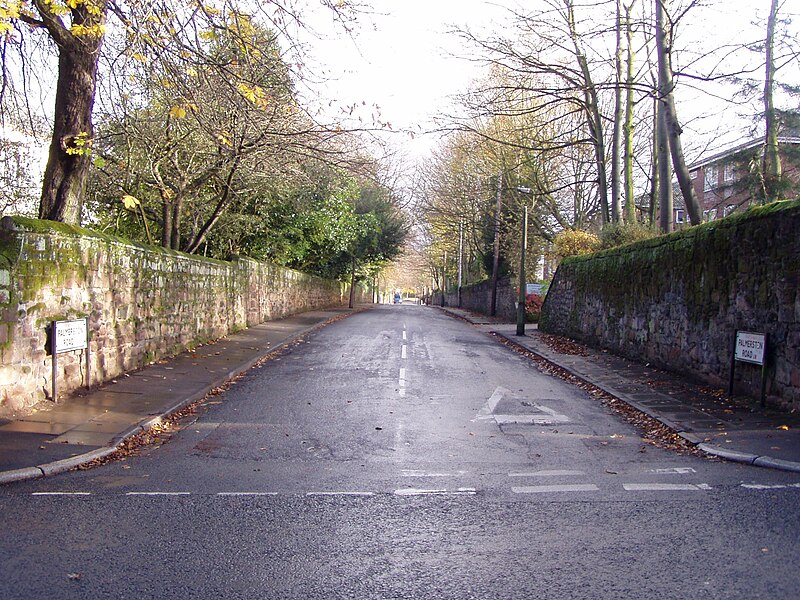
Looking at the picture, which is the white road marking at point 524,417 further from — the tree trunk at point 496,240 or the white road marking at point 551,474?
the tree trunk at point 496,240

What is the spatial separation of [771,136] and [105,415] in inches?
930

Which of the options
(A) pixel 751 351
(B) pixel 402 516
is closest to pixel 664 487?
(B) pixel 402 516

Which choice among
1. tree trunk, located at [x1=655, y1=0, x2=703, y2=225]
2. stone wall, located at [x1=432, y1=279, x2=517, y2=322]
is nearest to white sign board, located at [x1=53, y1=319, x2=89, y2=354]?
tree trunk, located at [x1=655, y1=0, x2=703, y2=225]

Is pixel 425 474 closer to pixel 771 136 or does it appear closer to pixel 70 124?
pixel 70 124

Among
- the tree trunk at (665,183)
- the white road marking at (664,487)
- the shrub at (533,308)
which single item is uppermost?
the tree trunk at (665,183)

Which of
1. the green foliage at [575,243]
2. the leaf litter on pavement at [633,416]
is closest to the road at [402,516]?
the leaf litter on pavement at [633,416]

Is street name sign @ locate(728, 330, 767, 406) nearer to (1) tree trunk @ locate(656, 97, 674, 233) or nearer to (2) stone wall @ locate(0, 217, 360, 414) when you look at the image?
(1) tree trunk @ locate(656, 97, 674, 233)

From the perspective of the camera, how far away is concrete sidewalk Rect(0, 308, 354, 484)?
6.72m

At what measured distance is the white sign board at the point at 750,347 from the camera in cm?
949

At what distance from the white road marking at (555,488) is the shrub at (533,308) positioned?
27172mm

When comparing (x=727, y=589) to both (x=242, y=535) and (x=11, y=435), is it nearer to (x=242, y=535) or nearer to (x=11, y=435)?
(x=242, y=535)

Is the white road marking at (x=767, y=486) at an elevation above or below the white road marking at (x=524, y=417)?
above

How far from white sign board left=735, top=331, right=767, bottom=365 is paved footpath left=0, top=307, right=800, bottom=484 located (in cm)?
68

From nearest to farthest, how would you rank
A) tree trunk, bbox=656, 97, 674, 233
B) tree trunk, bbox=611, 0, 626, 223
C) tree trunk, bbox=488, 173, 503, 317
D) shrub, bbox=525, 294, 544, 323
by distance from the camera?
tree trunk, bbox=656, 97, 674, 233 → tree trunk, bbox=611, 0, 626, 223 → shrub, bbox=525, 294, 544, 323 → tree trunk, bbox=488, 173, 503, 317
